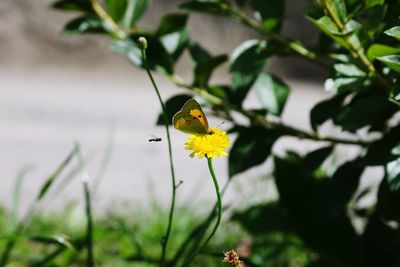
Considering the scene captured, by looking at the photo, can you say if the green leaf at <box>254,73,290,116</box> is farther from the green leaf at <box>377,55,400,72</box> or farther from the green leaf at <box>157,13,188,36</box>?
the green leaf at <box>377,55,400,72</box>

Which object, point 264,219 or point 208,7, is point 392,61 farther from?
point 264,219

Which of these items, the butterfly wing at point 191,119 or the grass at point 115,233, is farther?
the grass at point 115,233

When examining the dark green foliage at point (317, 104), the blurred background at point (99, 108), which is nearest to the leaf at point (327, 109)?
the dark green foliage at point (317, 104)

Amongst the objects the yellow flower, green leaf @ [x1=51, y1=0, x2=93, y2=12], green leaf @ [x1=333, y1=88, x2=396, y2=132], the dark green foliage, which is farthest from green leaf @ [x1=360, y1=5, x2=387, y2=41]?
green leaf @ [x1=51, y1=0, x2=93, y2=12]

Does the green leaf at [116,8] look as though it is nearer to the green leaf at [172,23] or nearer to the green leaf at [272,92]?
the green leaf at [172,23]

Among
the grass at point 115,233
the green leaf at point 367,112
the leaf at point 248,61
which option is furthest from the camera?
the grass at point 115,233

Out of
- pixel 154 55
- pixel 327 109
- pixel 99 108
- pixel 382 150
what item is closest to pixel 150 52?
pixel 154 55
